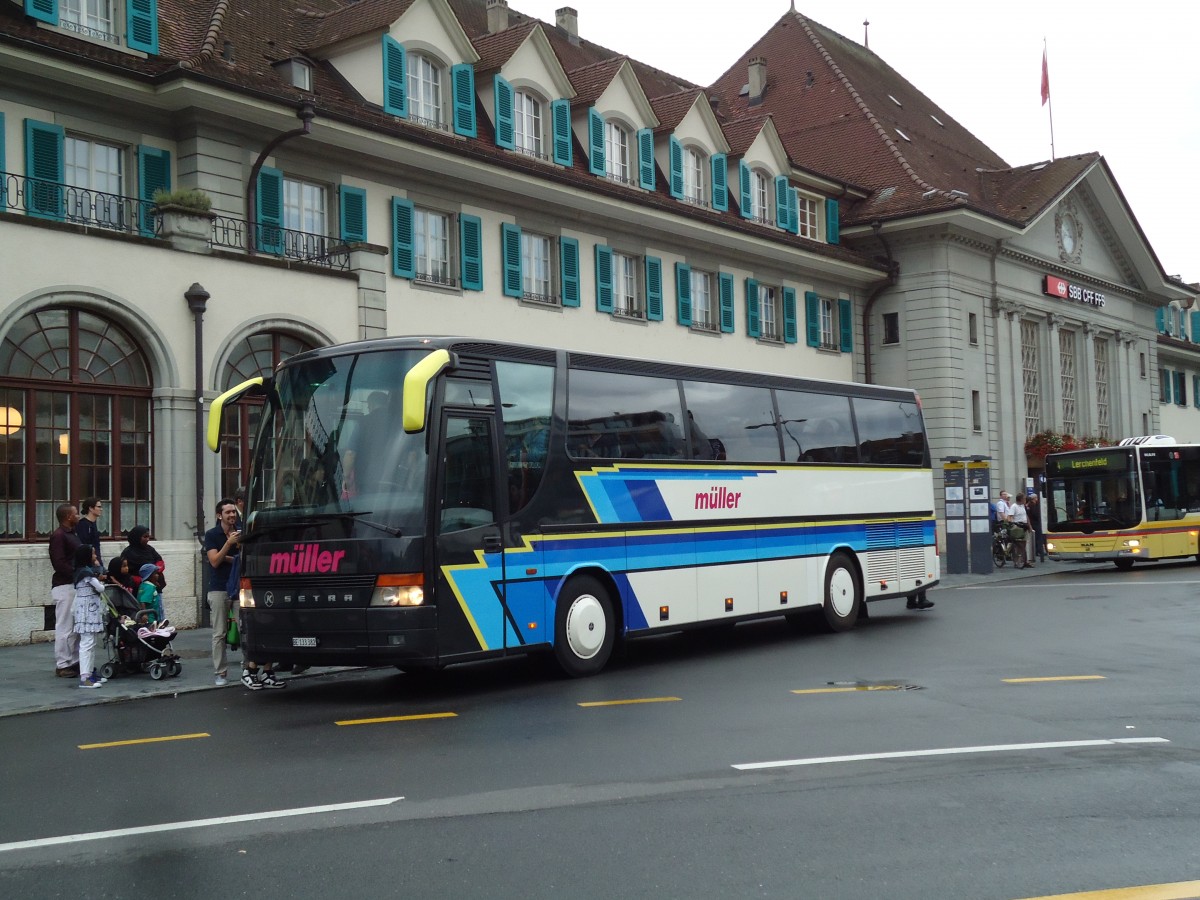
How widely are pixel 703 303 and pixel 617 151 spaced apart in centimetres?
458

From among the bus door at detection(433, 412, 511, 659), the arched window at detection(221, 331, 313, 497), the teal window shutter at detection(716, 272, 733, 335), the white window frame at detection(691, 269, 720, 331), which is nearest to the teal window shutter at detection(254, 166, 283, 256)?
the arched window at detection(221, 331, 313, 497)

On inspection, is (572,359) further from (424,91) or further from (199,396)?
(424,91)

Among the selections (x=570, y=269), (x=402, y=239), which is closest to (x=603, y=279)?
(x=570, y=269)

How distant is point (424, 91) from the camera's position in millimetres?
26672

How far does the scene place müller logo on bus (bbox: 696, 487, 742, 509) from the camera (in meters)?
15.9

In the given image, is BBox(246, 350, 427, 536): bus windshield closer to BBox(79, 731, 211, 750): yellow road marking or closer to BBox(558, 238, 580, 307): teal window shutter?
BBox(79, 731, 211, 750): yellow road marking

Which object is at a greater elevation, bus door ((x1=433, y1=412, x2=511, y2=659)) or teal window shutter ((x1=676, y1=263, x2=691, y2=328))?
teal window shutter ((x1=676, y1=263, x2=691, y2=328))

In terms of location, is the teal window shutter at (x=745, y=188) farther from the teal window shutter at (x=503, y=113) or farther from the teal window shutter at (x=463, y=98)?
the teal window shutter at (x=463, y=98)

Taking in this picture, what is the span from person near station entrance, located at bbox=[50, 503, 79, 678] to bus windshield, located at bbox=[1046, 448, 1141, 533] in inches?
950

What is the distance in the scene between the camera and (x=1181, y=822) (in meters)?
6.88

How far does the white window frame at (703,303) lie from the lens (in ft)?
112

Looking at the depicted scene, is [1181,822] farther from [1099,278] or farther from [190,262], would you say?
[1099,278]

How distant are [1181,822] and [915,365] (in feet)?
116

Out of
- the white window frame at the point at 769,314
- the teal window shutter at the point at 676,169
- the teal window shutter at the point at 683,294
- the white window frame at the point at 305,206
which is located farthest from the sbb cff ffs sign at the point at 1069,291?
the white window frame at the point at 305,206
